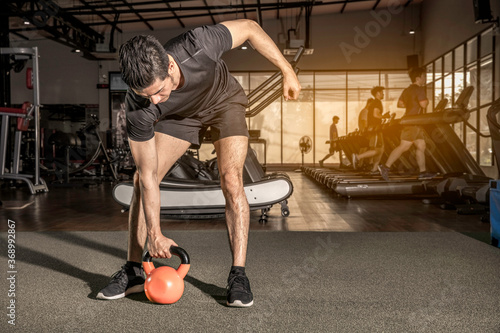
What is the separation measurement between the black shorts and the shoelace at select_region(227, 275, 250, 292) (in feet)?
2.04

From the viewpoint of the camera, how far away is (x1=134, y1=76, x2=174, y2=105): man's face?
1349 mm

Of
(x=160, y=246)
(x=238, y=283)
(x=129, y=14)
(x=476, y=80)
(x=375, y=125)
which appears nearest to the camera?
(x=160, y=246)

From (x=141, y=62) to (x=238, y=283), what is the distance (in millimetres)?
939

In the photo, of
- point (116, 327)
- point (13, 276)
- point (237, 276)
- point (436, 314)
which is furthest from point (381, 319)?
point (13, 276)

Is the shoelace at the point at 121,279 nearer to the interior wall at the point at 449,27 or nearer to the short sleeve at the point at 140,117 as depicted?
the short sleeve at the point at 140,117

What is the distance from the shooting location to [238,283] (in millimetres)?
1707

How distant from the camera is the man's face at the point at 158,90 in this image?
1349 millimetres

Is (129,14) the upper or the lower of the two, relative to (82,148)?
upper

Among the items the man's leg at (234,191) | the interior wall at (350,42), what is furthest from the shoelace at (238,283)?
the interior wall at (350,42)

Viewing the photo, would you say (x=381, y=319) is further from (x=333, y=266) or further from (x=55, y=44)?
(x=55, y=44)

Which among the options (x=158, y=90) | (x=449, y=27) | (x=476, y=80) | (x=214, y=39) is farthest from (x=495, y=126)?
(x=449, y=27)

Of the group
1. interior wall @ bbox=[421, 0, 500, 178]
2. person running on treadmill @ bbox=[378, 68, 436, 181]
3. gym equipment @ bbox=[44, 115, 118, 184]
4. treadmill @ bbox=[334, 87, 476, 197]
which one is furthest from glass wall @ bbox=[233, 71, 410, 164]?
treadmill @ bbox=[334, 87, 476, 197]

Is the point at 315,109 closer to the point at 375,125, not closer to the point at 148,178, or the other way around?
the point at 375,125

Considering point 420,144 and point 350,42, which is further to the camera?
point 350,42
